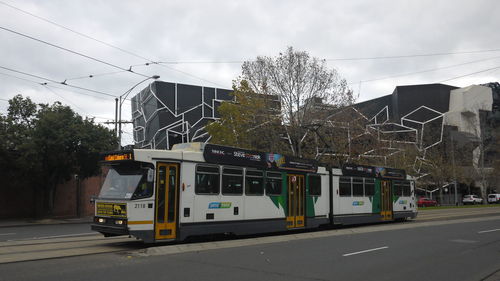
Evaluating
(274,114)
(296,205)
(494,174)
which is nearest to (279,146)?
(274,114)

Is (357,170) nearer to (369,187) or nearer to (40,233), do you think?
(369,187)

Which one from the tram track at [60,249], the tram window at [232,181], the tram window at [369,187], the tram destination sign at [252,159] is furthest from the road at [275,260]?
the tram window at [369,187]

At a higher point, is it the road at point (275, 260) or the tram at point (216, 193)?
the tram at point (216, 193)

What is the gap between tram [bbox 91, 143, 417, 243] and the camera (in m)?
11.8

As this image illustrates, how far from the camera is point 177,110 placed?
222 feet

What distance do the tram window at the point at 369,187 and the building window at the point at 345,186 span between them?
4.81 ft

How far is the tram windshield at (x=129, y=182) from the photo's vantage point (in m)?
11.8

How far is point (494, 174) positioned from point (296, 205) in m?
51.6

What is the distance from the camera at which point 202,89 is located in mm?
70938

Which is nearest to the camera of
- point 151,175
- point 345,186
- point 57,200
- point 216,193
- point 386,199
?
point 151,175

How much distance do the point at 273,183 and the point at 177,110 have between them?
2102 inches

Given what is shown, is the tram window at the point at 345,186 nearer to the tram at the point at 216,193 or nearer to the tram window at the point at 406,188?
the tram at the point at 216,193

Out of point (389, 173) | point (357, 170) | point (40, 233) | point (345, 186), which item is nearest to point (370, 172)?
point (357, 170)

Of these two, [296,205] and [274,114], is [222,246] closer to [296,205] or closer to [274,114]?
[296,205]
